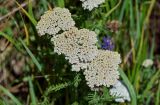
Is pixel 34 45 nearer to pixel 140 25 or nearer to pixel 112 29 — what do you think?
pixel 112 29

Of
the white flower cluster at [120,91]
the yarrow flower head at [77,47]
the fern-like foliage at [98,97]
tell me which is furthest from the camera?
the white flower cluster at [120,91]

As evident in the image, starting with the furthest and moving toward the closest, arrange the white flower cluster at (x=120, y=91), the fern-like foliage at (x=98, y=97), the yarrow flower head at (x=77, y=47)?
the white flower cluster at (x=120, y=91) < the fern-like foliage at (x=98, y=97) < the yarrow flower head at (x=77, y=47)

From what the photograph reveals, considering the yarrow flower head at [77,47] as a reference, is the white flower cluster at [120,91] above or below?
below

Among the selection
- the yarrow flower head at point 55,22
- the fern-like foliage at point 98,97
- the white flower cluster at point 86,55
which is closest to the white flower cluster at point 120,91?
the fern-like foliage at point 98,97

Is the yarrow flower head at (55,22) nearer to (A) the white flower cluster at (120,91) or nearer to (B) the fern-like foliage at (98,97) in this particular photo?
(B) the fern-like foliage at (98,97)

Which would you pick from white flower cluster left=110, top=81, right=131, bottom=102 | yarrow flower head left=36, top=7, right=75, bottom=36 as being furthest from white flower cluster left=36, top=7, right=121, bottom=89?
white flower cluster left=110, top=81, right=131, bottom=102

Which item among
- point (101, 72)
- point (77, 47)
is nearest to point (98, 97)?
point (101, 72)

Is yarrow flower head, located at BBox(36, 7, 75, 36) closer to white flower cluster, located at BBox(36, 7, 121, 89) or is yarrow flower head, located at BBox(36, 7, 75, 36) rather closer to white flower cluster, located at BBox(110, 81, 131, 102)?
white flower cluster, located at BBox(36, 7, 121, 89)

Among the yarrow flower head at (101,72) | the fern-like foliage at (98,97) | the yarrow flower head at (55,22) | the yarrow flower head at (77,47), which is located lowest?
the fern-like foliage at (98,97)
